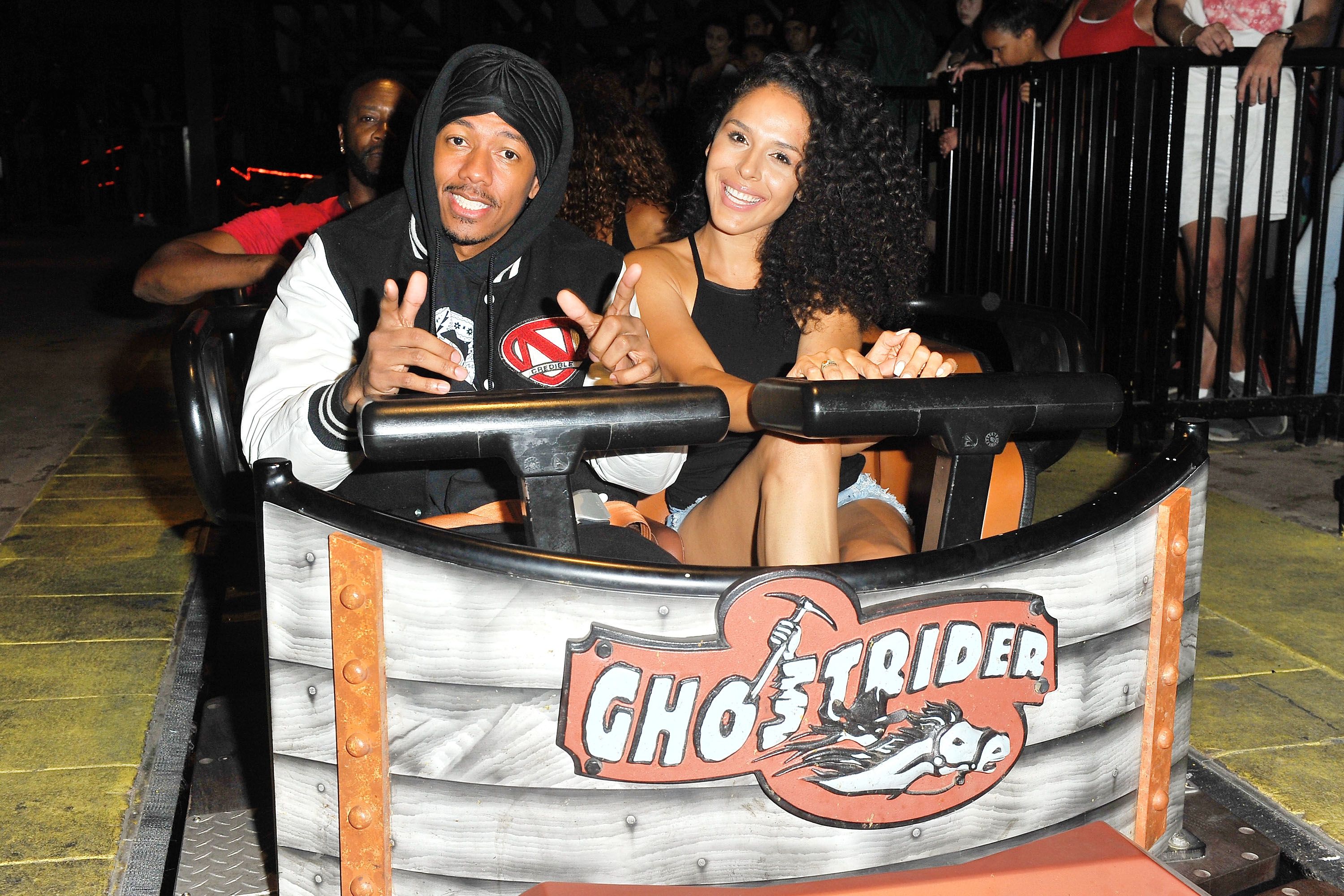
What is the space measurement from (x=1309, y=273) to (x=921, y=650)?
326cm

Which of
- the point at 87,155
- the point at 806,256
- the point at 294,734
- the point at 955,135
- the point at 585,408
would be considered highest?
the point at 87,155

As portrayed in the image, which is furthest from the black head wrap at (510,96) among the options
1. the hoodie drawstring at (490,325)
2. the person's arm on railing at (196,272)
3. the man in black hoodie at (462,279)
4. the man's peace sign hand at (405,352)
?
the person's arm on railing at (196,272)

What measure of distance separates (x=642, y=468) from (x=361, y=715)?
0.75 metres

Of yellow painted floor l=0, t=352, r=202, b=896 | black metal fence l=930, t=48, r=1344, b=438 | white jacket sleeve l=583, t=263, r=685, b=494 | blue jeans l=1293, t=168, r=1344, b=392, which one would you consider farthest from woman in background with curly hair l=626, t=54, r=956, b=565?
blue jeans l=1293, t=168, r=1344, b=392

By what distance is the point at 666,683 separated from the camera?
1059 mm

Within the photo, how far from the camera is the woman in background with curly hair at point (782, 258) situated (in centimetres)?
196

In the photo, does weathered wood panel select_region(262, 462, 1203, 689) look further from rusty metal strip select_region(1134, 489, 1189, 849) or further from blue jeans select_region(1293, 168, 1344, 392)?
blue jeans select_region(1293, 168, 1344, 392)

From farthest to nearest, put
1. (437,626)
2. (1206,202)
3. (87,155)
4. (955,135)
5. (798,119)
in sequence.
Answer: (87,155), (955,135), (1206,202), (798,119), (437,626)

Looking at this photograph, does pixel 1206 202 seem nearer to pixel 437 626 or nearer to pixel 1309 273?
pixel 1309 273

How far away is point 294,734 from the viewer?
1.10 metres

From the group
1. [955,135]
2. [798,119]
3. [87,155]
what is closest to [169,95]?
[87,155]

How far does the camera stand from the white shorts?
3.64 metres

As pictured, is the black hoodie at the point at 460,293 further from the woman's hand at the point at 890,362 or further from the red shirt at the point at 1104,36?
the red shirt at the point at 1104,36

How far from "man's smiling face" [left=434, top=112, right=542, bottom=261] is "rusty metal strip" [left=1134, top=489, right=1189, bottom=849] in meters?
0.99
